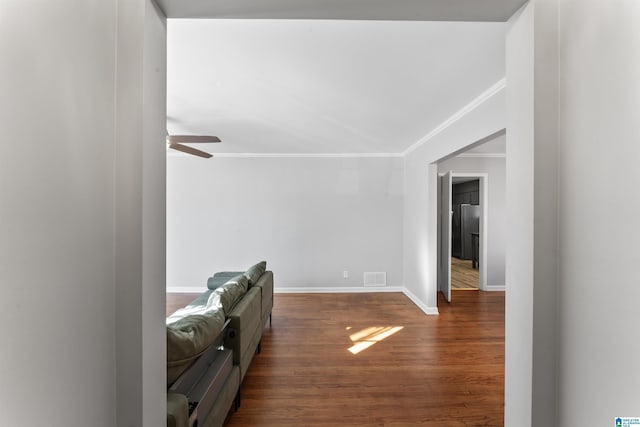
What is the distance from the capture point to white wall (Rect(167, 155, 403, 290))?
5.10 meters

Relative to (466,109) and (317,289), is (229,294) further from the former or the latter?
(317,289)

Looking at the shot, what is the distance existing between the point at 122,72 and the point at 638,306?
1487 mm

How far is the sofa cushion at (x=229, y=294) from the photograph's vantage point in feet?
6.59

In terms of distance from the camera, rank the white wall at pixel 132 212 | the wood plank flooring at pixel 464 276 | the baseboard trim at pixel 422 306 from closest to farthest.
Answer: the white wall at pixel 132 212 < the baseboard trim at pixel 422 306 < the wood plank flooring at pixel 464 276

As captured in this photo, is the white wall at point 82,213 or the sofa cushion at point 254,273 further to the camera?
the sofa cushion at point 254,273

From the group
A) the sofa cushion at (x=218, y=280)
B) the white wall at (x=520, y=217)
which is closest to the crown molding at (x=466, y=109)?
the white wall at (x=520, y=217)

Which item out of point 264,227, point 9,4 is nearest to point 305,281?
point 264,227

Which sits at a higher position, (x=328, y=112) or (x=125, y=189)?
(x=328, y=112)

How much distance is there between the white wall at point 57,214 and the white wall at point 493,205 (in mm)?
5304

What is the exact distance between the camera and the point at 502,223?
5168mm

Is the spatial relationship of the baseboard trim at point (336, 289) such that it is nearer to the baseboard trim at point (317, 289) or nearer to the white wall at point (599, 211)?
the baseboard trim at point (317, 289)

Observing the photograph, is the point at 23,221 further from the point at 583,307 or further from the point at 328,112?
the point at 328,112

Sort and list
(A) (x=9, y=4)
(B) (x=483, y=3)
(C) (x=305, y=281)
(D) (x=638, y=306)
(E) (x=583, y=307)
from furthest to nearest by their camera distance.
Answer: (C) (x=305, y=281) → (B) (x=483, y=3) → (E) (x=583, y=307) → (D) (x=638, y=306) → (A) (x=9, y=4)

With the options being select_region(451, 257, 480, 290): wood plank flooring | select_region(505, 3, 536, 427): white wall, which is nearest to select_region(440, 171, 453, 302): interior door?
select_region(451, 257, 480, 290): wood plank flooring
